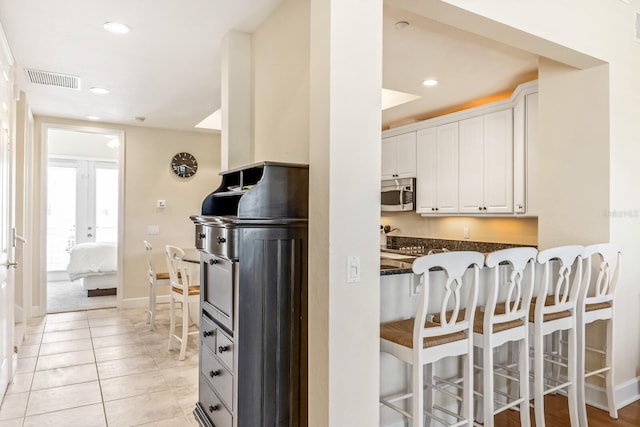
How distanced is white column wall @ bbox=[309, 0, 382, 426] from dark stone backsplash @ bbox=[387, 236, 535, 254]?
9.36ft

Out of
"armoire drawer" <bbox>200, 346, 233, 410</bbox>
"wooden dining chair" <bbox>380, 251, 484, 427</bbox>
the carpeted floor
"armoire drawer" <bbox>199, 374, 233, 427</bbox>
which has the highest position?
"wooden dining chair" <bbox>380, 251, 484, 427</bbox>

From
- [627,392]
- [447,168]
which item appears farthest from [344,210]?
[447,168]

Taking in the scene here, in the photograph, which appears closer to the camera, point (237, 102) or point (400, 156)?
point (237, 102)

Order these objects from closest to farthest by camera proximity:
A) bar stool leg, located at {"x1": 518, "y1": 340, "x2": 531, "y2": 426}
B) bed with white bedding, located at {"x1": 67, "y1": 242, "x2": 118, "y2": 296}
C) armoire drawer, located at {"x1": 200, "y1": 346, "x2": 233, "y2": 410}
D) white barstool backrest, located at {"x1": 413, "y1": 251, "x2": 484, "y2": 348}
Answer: white barstool backrest, located at {"x1": 413, "y1": 251, "x2": 484, "y2": 348}
armoire drawer, located at {"x1": 200, "y1": 346, "x2": 233, "y2": 410}
bar stool leg, located at {"x1": 518, "y1": 340, "x2": 531, "y2": 426}
bed with white bedding, located at {"x1": 67, "y1": 242, "x2": 118, "y2": 296}

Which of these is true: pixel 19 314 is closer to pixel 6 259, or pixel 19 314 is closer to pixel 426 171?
pixel 6 259

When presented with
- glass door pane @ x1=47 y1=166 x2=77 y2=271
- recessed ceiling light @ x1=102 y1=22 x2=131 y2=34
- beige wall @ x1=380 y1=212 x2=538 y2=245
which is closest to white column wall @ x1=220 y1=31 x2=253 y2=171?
recessed ceiling light @ x1=102 y1=22 x2=131 y2=34

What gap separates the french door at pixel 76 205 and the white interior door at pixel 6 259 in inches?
199

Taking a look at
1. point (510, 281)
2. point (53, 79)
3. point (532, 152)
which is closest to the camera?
point (510, 281)

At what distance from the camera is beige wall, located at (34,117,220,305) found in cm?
598

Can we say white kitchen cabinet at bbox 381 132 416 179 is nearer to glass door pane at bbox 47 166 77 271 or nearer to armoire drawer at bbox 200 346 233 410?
armoire drawer at bbox 200 346 233 410

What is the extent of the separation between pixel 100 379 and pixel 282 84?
2747 millimetres

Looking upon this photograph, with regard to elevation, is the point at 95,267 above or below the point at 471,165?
below

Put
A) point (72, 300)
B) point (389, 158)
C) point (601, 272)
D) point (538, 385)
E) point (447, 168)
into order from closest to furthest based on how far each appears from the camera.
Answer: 1. point (538, 385)
2. point (601, 272)
3. point (447, 168)
4. point (389, 158)
5. point (72, 300)

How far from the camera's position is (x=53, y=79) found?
3.93 metres
